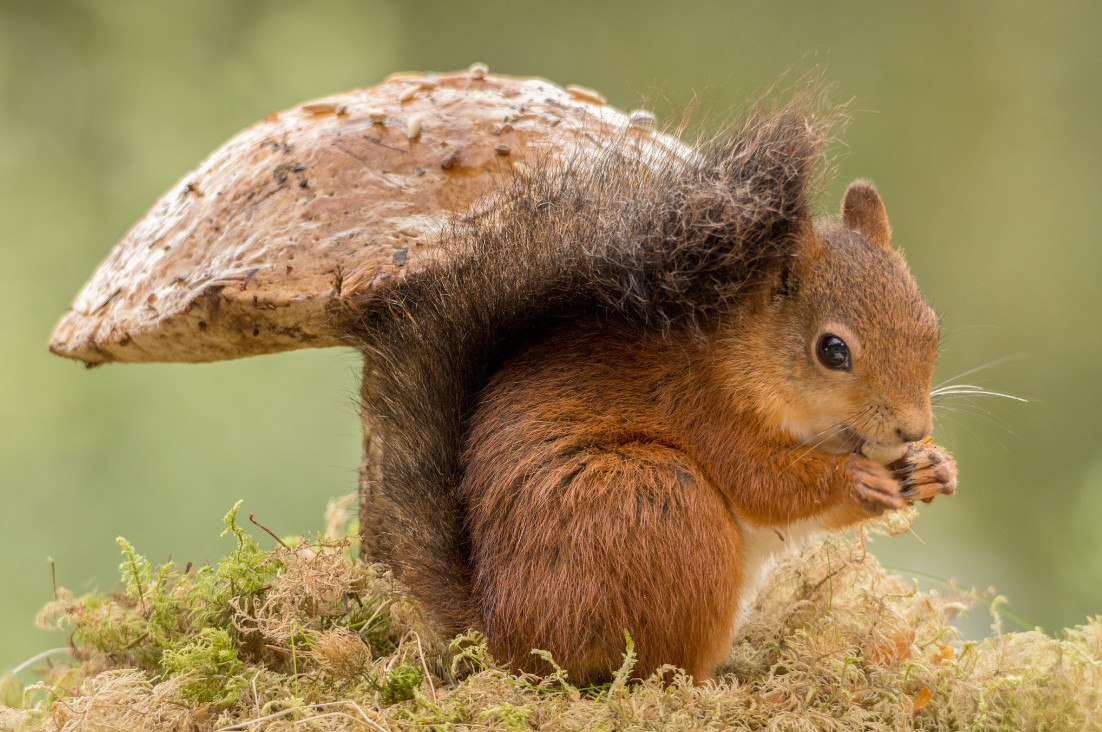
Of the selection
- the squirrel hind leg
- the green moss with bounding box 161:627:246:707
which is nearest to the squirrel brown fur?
the squirrel hind leg

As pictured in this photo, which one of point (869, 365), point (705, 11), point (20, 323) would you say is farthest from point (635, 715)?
point (705, 11)

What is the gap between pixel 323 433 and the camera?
3.68 metres

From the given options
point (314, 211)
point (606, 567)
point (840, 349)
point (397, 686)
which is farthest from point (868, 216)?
point (397, 686)

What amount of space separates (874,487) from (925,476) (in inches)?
4.8

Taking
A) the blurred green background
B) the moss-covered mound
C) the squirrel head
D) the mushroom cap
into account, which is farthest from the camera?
the blurred green background

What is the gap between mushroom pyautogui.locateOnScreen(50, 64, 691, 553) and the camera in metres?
1.69

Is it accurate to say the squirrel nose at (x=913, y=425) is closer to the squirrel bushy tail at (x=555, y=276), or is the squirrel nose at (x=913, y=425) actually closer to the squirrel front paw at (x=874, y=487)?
the squirrel front paw at (x=874, y=487)

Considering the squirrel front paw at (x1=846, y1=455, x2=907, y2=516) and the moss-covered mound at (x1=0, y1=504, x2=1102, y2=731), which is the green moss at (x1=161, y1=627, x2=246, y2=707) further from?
the squirrel front paw at (x1=846, y1=455, x2=907, y2=516)

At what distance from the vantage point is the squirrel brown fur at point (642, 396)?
1.43 meters

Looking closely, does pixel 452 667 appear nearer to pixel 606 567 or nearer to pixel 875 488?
pixel 606 567

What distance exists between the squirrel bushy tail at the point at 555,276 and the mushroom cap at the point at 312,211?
130mm

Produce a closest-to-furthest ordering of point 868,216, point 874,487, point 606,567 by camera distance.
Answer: point 606,567 → point 874,487 → point 868,216

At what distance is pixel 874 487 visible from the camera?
1526 millimetres

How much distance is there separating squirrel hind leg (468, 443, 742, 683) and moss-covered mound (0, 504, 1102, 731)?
0.06 m
